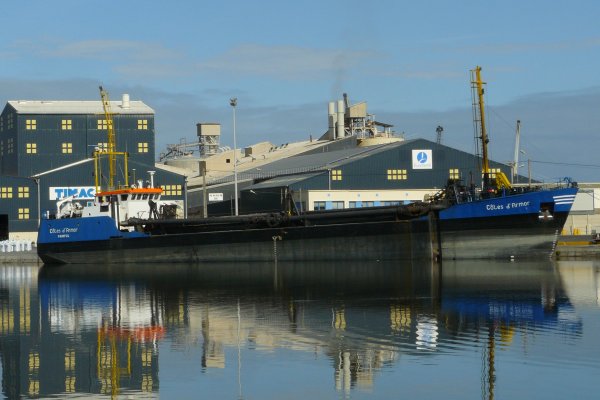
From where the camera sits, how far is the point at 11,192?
71750mm

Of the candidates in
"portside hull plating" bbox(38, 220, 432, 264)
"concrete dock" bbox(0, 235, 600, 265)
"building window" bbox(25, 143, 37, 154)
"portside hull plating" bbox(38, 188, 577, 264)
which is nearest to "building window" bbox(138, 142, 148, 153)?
"building window" bbox(25, 143, 37, 154)

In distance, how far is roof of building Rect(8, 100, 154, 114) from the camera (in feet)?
264

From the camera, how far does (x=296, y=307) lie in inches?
1158

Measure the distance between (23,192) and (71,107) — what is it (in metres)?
12.1

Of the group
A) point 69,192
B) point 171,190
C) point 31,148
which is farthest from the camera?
point 31,148

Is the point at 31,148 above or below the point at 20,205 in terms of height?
above

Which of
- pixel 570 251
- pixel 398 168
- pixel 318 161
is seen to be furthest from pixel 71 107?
pixel 570 251

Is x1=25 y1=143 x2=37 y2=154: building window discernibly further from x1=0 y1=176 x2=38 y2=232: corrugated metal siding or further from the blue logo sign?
the blue logo sign

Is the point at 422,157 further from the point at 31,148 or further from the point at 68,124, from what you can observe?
the point at 31,148

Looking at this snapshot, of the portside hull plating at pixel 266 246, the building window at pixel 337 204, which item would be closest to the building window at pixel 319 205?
the building window at pixel 337 204

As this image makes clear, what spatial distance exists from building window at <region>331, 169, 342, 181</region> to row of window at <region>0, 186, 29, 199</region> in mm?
22228

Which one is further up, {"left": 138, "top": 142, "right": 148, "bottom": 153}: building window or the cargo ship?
{"left": 138, "top": 142, "right": 148, "bottom": 153}: building window

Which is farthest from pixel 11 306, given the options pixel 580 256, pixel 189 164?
pixel 189 164

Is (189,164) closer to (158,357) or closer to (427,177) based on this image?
(427,177)
